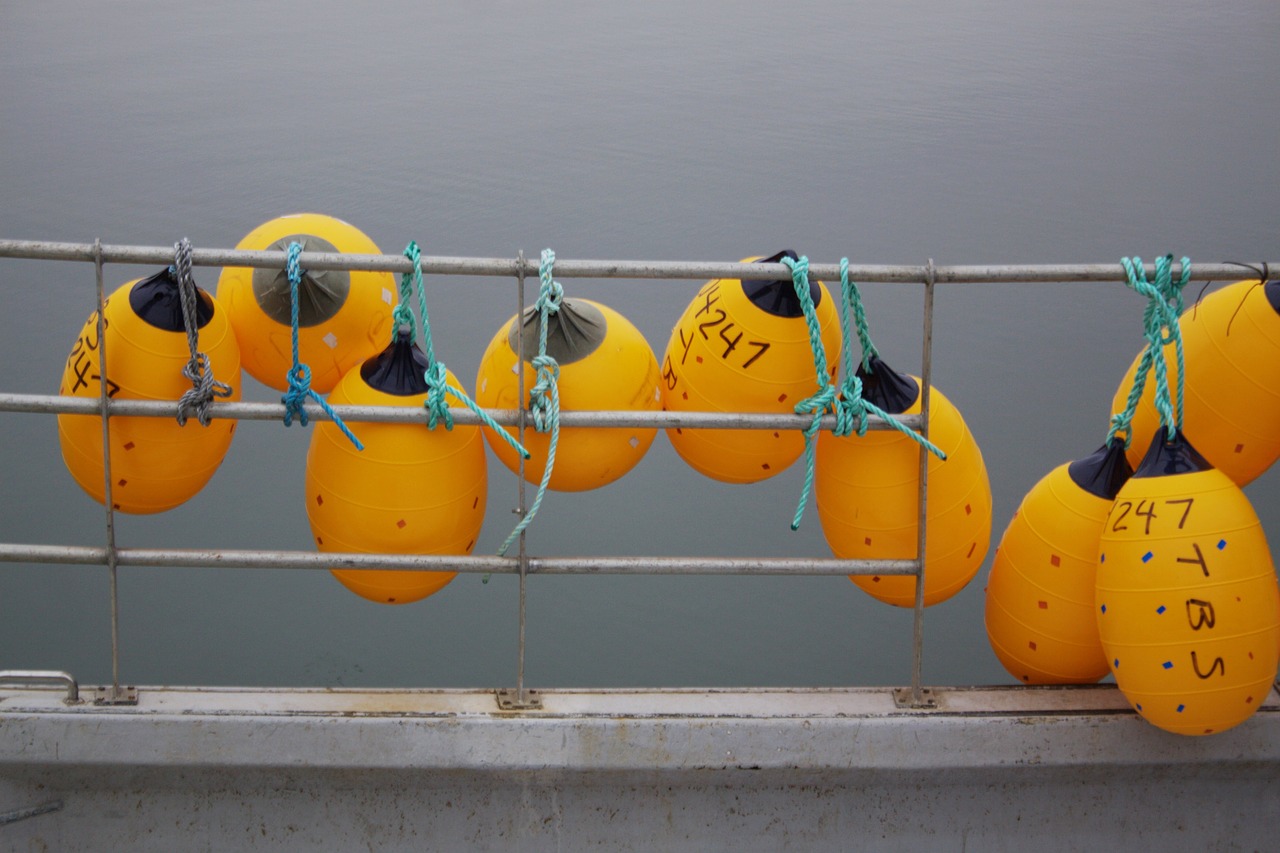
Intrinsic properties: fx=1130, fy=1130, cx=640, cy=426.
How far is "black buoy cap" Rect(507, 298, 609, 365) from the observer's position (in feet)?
5.72

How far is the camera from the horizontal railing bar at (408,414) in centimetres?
167

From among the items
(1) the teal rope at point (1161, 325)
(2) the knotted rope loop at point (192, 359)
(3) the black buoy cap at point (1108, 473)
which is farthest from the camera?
(3) the black buoy cap at point (1108, 473)

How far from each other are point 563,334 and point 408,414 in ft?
0.87

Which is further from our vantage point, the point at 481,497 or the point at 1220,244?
the point at 1220,244

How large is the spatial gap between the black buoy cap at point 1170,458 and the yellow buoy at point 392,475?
104cm

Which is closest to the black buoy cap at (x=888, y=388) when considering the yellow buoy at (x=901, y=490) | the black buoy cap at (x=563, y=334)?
the yellow buoy at (x=901, y=490)

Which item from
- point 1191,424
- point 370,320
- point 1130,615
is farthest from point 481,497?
point 1191,424

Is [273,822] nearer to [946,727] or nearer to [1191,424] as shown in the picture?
[946,727]

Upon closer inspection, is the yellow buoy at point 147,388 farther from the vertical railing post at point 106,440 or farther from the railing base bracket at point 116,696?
the railing base bracket at point 116,696

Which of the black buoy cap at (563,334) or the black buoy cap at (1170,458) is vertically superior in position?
the black buoy cap at (563,334)

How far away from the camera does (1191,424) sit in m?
1.86

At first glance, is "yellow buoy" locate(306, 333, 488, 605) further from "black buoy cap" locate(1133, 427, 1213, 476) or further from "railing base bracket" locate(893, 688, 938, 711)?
"black buoy cap" locate(1133, 427, 1213, 476)

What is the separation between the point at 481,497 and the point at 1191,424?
117 centimetres

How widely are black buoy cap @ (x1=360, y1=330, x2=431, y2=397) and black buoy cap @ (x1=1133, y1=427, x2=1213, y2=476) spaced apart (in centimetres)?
112
